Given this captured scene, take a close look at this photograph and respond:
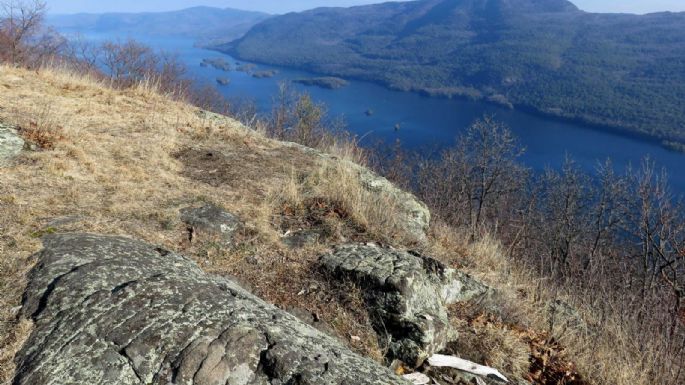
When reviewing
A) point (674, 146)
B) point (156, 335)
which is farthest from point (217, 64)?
point (156, 335)

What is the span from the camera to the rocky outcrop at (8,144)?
5695 mm

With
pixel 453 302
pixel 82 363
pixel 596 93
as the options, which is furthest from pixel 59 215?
pixel 596 93

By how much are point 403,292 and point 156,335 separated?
2382 mm

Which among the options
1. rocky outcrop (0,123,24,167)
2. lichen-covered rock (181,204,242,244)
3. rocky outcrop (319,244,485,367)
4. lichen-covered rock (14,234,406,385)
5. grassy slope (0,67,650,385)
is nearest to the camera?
lichen-covered rock (14,234,406,385)

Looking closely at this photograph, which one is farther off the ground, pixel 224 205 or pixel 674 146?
pixel 224 205

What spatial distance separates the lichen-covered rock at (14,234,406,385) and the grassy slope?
19cm

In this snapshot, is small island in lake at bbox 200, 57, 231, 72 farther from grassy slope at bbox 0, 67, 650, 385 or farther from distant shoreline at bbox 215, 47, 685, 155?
grassy slope at bbox 0, 67, 650, 385

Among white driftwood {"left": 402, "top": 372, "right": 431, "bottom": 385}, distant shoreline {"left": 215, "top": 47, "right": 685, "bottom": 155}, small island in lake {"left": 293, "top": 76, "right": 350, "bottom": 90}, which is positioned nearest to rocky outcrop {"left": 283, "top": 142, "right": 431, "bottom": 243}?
white driftwood {"left": 402, "top": 372, "right": 431, "bottom": 385}

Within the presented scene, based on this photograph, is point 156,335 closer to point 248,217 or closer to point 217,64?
point 248,217

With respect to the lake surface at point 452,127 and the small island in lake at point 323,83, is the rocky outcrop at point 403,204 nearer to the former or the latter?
the lake surface at point 452,127

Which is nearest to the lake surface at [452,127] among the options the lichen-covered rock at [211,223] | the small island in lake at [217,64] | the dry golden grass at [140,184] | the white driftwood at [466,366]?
the small island in lake at [217,64]

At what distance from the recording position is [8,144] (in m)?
5.90

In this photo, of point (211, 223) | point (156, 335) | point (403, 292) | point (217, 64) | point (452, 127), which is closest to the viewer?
point (156, 335)

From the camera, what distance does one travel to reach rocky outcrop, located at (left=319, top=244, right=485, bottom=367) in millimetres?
4133
